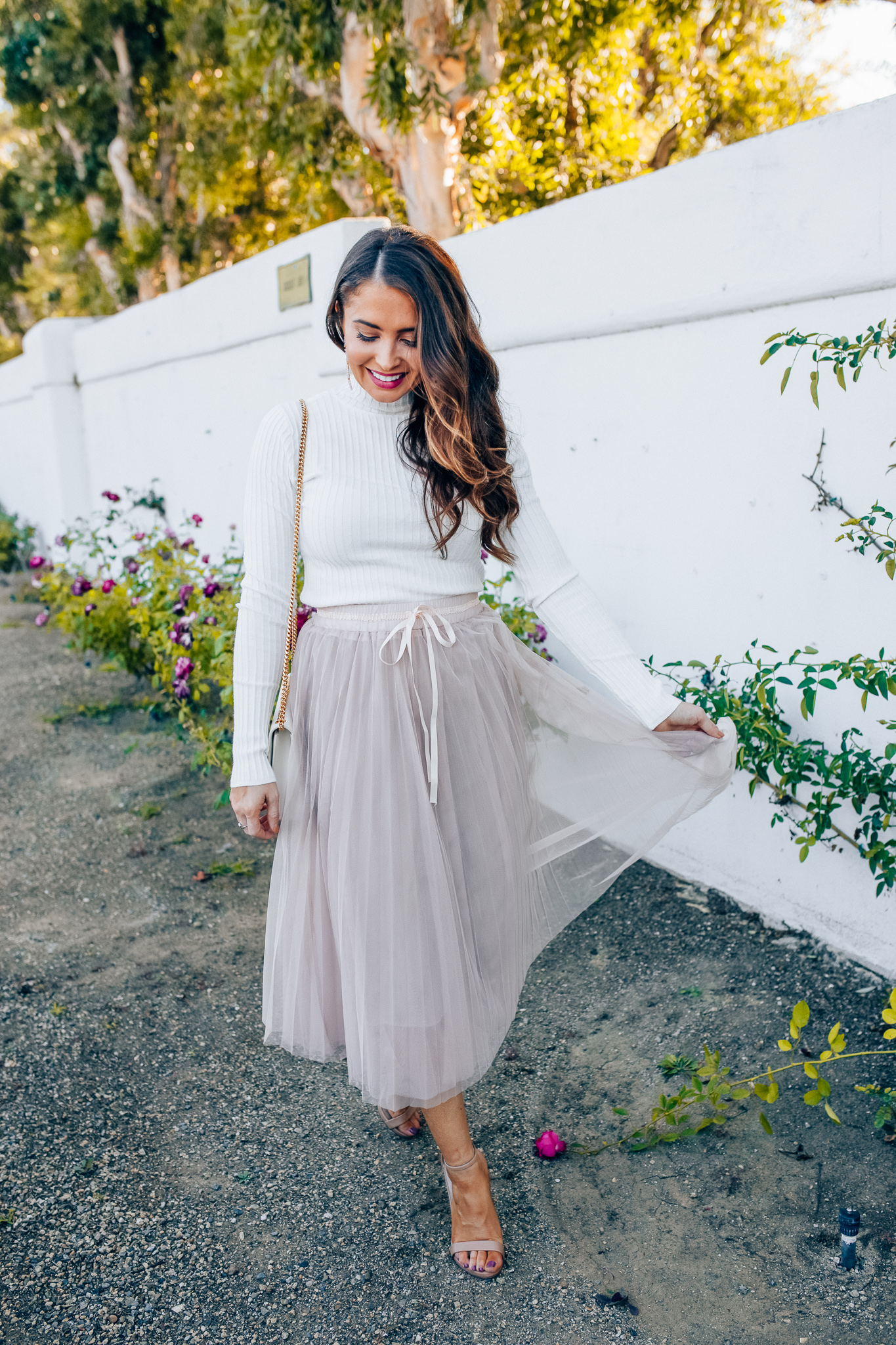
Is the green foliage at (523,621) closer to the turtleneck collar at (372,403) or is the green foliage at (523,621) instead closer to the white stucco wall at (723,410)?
the white stucco wall at (723,410)

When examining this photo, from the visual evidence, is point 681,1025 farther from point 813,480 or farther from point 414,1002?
point 813,480

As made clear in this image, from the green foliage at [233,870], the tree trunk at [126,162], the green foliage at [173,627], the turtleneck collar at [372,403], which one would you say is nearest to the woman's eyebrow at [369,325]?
the turtleneck collar at [372,403]

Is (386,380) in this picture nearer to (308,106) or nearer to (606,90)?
(606,90)

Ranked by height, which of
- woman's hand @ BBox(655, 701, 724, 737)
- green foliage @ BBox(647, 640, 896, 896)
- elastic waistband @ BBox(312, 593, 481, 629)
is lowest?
green foliage @ BBox(647, 640, 896, 896)

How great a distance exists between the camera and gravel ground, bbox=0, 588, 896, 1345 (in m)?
1.77

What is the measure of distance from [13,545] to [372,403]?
8.46 metres

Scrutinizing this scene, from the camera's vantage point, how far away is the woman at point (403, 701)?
5.78 feet

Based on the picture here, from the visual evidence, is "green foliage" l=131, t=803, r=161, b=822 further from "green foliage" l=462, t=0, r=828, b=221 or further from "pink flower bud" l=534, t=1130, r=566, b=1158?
"green foliage" l=462, t=0, r=828, b=221

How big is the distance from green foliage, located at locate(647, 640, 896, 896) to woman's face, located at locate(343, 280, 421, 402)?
1.14 meters

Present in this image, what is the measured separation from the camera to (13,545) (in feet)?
30.2

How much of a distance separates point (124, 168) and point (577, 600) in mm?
10905

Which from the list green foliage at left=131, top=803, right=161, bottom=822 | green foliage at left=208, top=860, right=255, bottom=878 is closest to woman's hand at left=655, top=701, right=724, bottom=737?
green foliage at left=208, top=860, right=255, bottom=878

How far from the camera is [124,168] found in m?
10.6

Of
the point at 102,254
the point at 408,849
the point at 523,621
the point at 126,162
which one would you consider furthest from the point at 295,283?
the point at 102,254
